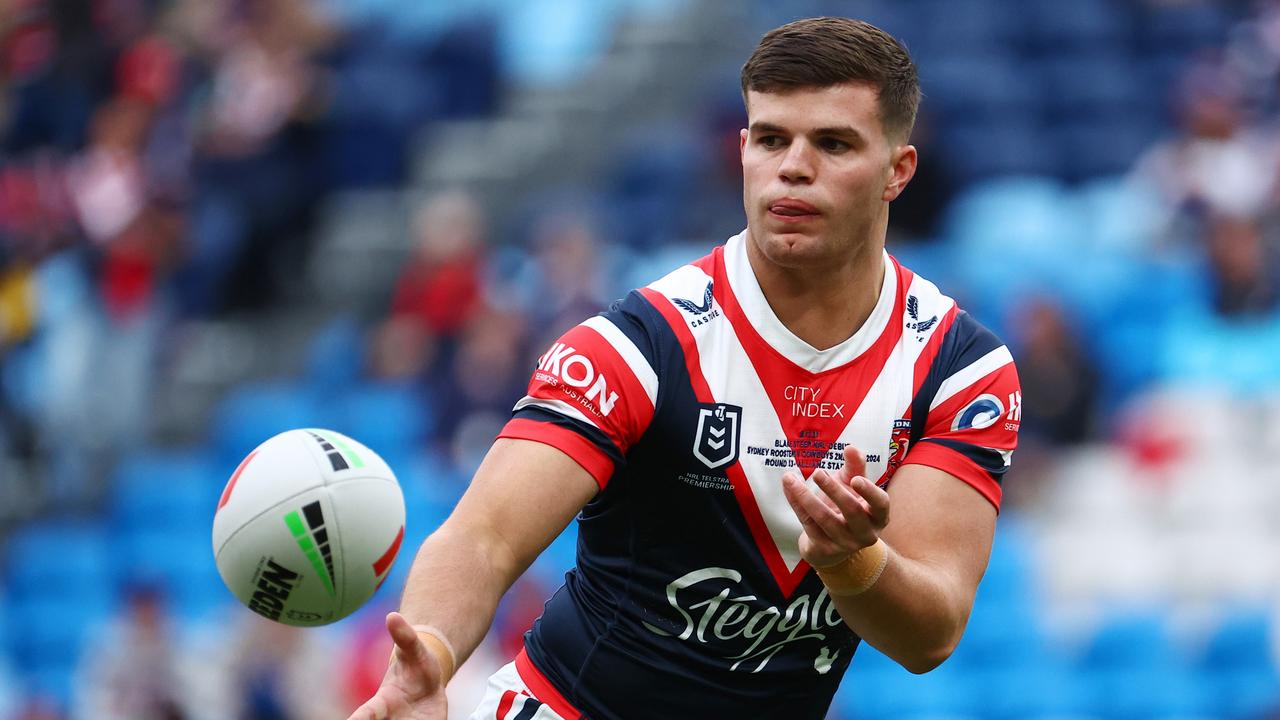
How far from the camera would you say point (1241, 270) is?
1143 centimetres

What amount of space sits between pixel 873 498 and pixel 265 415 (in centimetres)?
1053

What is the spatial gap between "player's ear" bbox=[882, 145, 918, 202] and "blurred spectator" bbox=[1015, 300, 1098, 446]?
6731 mm

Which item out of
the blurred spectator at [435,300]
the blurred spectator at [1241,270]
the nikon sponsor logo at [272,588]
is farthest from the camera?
the blurred spectator at [435,300]

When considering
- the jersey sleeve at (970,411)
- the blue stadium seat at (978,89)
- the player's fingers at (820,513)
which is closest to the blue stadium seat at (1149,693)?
the blue stadium seat at (978,89)

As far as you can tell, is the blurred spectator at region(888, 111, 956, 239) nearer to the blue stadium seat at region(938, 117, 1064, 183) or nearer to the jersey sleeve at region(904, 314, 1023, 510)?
the blue stadium seat at region(938, 117, 1064, 183)

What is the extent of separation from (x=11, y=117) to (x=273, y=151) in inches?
125

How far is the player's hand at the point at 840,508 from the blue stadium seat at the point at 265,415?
9.65 meters

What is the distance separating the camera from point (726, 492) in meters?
4.49

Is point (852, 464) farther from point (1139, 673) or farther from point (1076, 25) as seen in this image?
point (1076, 25)

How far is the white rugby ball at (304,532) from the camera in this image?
476 centimetres

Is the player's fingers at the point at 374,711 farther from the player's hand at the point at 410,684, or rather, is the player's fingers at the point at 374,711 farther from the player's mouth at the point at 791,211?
the player's mouth at the point at 791,211

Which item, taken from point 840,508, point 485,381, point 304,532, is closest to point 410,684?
point 840,508

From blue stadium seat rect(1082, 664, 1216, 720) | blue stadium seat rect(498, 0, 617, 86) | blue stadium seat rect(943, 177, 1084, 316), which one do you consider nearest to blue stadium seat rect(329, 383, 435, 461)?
blue stadium seat rect(943, 177, 1084, 316)

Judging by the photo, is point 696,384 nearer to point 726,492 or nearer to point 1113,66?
point 726,492
